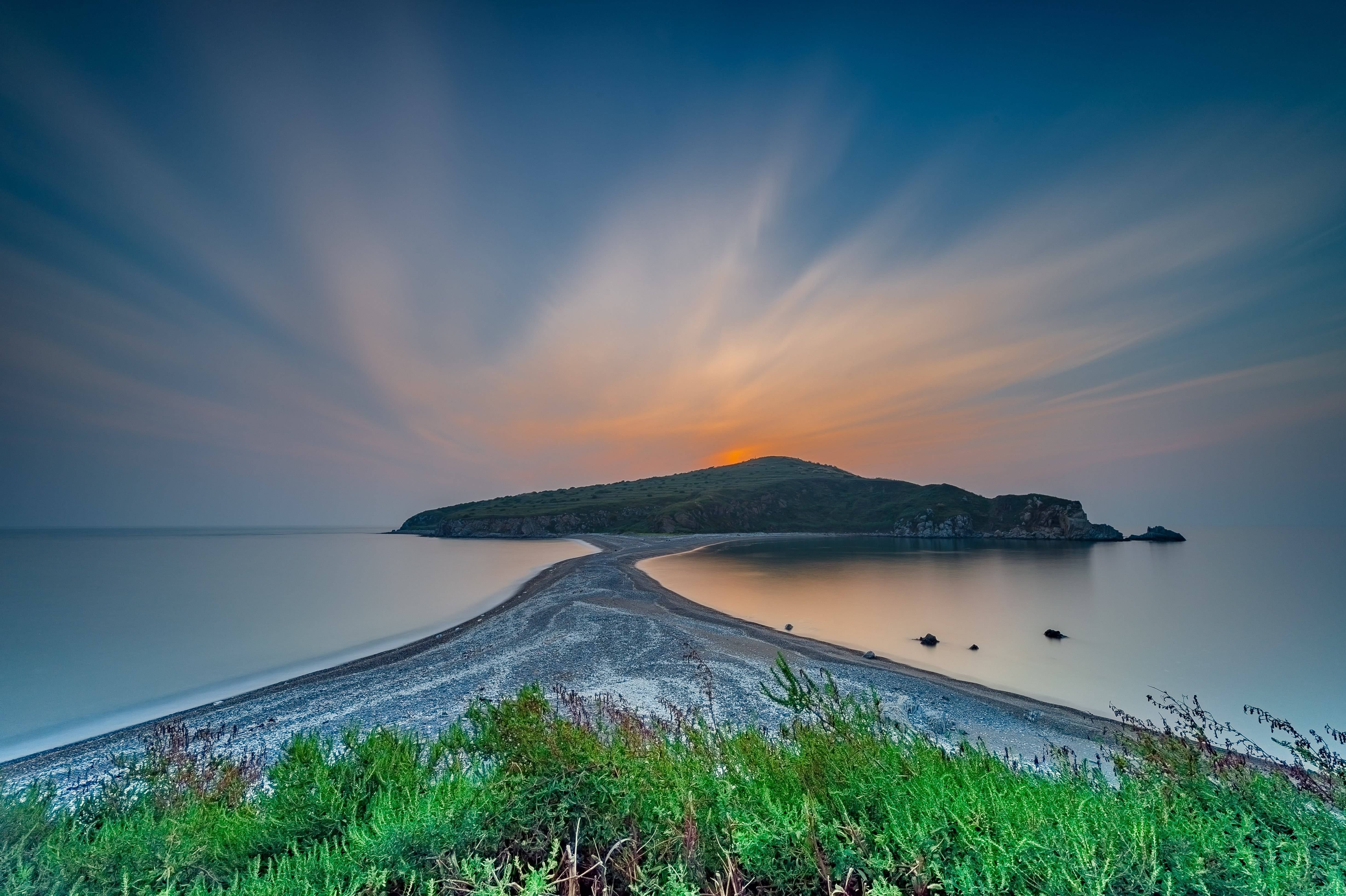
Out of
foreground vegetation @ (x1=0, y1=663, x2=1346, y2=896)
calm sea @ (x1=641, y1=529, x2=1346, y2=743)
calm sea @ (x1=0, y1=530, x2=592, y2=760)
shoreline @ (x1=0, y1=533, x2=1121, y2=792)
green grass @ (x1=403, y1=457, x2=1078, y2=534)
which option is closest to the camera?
foreground vegetation @ (x1=0, y1=663, x2=1346, y2=896)

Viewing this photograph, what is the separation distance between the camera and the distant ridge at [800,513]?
333ft

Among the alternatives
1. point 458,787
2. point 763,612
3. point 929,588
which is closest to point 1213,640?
point 929,588

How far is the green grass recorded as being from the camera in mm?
111000

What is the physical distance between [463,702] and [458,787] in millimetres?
11284

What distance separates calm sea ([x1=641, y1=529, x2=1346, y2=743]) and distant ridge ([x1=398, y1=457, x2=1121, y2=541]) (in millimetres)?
38474

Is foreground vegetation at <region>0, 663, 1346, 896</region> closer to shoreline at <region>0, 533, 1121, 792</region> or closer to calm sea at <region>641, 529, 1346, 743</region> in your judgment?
shoreline at <region>0, 533, 1121, 792</region>

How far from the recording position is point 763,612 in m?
29.1

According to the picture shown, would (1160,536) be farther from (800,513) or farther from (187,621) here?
(187,621)

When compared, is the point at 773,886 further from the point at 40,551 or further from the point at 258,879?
the point at 40,551

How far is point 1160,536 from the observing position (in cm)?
9806

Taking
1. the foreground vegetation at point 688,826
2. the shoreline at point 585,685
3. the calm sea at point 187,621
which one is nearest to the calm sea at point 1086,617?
the shoreline at point 585,685

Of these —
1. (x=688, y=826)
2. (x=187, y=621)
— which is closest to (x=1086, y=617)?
(x=688, y=826)

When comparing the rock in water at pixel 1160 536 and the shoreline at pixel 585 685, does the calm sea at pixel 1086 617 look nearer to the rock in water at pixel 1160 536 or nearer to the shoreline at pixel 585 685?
the shoreline at pixel 585 685

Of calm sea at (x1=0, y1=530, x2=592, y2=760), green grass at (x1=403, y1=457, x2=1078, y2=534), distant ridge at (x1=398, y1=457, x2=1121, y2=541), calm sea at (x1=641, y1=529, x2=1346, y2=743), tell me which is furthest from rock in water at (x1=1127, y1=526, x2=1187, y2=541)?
calm sea at (x1=0, y1=530, x2=592, y2=760)
